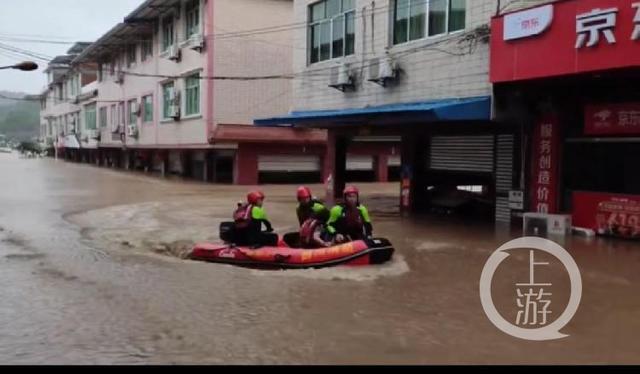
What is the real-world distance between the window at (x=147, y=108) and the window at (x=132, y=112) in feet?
3.67

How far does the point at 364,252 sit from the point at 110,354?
4.99 m

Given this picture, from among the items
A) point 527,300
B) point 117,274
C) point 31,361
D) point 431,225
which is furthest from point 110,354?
point 431,225

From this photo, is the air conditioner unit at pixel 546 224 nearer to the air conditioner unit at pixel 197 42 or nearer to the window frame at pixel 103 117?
the air conditioner unit at pixel 197 42

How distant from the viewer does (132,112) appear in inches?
1596

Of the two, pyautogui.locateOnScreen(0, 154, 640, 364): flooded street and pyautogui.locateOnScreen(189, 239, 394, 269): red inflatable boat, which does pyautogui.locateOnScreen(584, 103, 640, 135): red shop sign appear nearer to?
pyautogui.locateOnScreen(0, 154, 640, 364): flooded street

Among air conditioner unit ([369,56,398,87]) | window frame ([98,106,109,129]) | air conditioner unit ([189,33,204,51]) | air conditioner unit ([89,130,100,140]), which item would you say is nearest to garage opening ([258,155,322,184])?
air conditioner unit ([189,33,204,51])

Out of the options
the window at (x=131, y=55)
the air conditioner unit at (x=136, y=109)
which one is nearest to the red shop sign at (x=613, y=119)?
the air conditioner unit at (x=136, y=109)

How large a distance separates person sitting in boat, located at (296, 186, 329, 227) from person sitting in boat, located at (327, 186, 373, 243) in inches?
5.8

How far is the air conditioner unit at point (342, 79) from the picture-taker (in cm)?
1866

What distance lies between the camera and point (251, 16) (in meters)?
29.7

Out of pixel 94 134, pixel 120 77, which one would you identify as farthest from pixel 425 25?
pixel 94 134

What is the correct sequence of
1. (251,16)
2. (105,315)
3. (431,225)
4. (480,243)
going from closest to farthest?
(105,315) < (480,243) < (431,225) < (251,16)

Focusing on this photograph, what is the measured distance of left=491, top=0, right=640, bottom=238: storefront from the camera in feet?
37.1

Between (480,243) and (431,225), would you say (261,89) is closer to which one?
(431,225)
